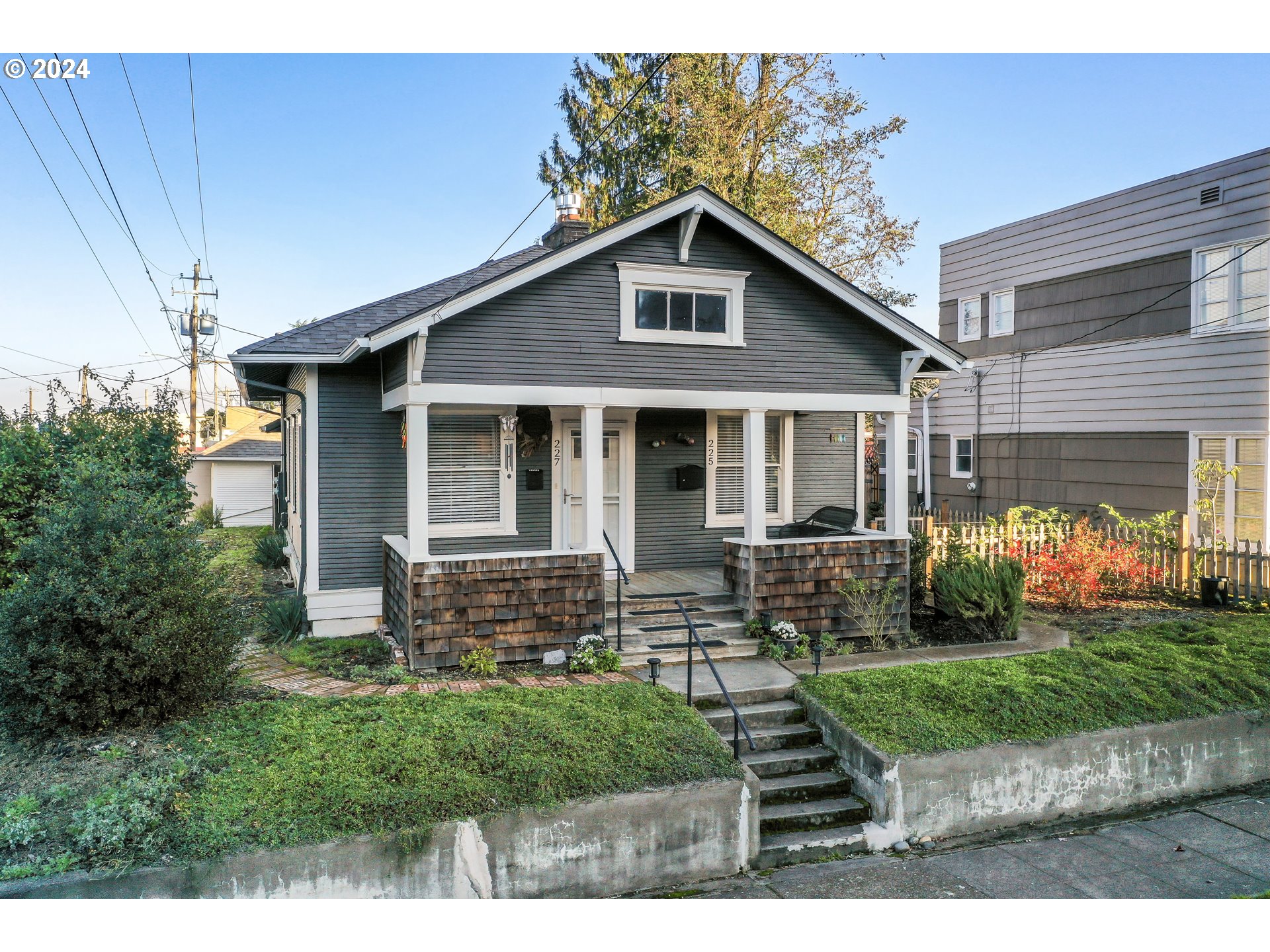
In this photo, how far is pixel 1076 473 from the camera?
15.0 m

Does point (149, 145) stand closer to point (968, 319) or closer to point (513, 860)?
point (513, 860)

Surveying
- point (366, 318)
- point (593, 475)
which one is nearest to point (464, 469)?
point (593, 475)

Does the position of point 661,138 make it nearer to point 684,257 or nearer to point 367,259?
point 367,259

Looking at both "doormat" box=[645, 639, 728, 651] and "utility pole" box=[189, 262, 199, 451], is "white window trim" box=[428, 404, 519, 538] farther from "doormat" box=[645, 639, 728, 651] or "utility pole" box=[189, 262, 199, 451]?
"utility pole" box=[189, 262, 199, 451]

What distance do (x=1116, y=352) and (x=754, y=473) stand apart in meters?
8.81

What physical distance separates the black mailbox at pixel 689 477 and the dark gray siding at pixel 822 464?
A: 1.59 m

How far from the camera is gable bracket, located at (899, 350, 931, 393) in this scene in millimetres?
9875

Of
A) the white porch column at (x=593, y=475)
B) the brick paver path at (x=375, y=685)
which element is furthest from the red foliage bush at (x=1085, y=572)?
the brick paver path at (x=375, y=685)

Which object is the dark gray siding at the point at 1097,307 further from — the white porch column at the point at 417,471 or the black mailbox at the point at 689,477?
the white porch column at the point at 417,471

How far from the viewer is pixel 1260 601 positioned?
1095 centimetres

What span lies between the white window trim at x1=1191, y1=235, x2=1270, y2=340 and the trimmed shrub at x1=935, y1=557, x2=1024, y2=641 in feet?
19.7

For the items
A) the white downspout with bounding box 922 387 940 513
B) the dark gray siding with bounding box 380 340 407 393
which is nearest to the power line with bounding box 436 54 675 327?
the dark gray siding with bounding box 380 340 407 393

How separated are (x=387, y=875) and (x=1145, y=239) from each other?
14902 millimetres
